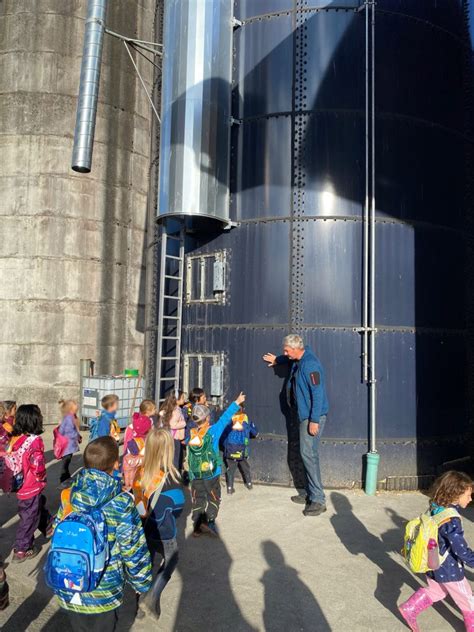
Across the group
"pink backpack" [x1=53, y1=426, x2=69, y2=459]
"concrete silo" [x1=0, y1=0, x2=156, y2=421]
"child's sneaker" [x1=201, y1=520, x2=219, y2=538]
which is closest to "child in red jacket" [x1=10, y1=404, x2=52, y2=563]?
"child's sneaker" [x1=201, y1=520, x2=219, y2=538]

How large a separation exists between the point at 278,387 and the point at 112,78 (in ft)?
47.6

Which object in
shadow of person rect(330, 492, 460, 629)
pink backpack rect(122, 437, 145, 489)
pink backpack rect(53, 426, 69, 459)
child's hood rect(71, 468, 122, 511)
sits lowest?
shadow of person rect(330, 492, 460, 629)

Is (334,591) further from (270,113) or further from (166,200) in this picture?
(270,113)

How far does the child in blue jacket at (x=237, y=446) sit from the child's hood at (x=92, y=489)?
459 cm

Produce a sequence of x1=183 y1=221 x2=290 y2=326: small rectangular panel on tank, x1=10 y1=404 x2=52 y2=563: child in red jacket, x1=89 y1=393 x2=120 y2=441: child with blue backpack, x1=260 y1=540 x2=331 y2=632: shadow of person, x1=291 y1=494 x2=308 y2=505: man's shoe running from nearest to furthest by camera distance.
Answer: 1. x1=260 y1=540 x2=331 y2=632: shadow of person
2. x1=10 y1=404 x2=52 y2=563: child in red jacket
3. x1=291 y1=494 x2=308 y2=505: man's shoe
4. x1=89 y1=393 x2=120 y2=441: child with blue backpack
5. x1=183 y1=221 x2=290 y2=326: small rectangular panel on tank

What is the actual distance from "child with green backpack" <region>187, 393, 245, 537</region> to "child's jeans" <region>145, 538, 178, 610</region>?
132 cm

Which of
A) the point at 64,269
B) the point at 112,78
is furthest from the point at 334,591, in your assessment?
the point at 112,78

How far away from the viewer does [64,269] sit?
16688 mm

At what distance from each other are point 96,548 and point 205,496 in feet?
10.1

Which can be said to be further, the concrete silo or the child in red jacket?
the concrete silo

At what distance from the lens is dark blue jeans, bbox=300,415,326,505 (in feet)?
22.9

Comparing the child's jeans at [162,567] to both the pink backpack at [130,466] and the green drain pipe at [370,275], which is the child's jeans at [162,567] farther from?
the green drain pipe at [370,275]

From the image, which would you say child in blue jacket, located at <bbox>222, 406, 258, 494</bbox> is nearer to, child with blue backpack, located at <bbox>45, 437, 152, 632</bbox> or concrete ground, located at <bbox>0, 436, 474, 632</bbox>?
concrete ground, located at <bbox>0, 436, 474, 632</bbox>

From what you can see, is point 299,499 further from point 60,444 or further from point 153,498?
point 60,444
